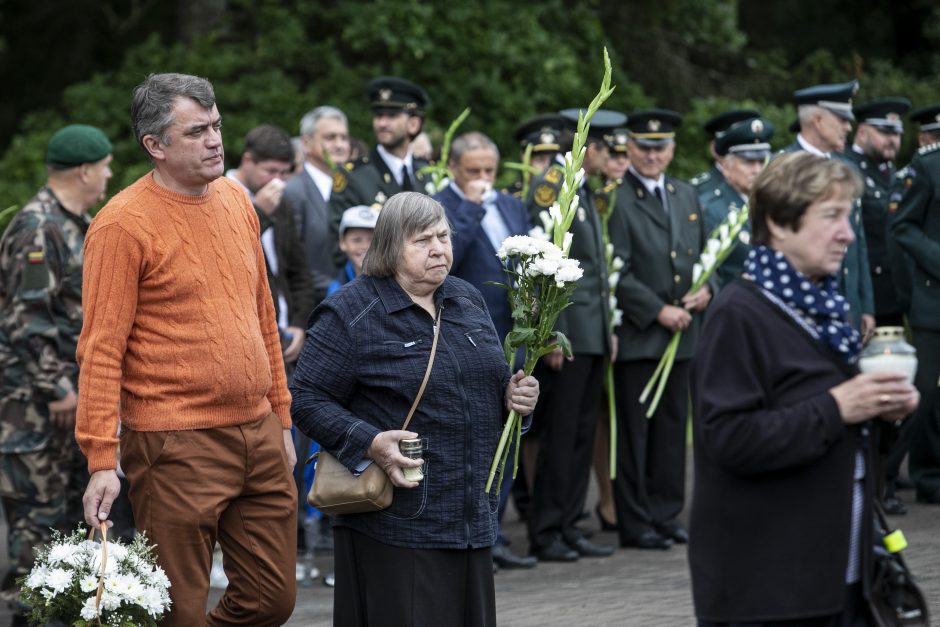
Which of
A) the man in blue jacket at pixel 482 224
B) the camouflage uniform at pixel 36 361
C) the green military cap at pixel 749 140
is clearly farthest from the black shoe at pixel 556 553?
the camouflage uniform at pixel 36 361

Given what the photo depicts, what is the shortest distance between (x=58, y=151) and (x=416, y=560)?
3.23m

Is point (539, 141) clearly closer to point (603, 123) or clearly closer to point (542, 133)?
point (542, 133)

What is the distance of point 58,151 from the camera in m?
7.44

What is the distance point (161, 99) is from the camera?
17.5ft

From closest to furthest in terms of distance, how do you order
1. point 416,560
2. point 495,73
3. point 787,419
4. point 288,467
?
point 787,419, point 416,560, point 288,467, point 495,73

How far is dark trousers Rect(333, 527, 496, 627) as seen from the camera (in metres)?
5.30

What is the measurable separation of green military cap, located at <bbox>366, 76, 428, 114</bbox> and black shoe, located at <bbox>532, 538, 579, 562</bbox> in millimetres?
2921

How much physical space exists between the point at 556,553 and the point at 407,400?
3987 millimetres

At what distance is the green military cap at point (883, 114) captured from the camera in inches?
438

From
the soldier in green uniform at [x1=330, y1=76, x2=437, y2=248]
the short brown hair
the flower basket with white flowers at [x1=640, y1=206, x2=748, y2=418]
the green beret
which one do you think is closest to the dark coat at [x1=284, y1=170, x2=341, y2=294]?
the soldier in green uniform at [x1=330, y1=76, x2=437, y2=248]

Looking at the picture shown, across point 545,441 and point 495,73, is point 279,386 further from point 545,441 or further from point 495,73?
point 495,73

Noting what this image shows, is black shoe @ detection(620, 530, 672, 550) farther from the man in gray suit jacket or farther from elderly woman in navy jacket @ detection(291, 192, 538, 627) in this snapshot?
elderly woman in navy jacket @ detection(291, 192, 538, 627)

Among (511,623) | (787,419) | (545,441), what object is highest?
(787,419)

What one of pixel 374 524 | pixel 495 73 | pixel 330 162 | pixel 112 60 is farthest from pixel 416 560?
pixel 112 60
